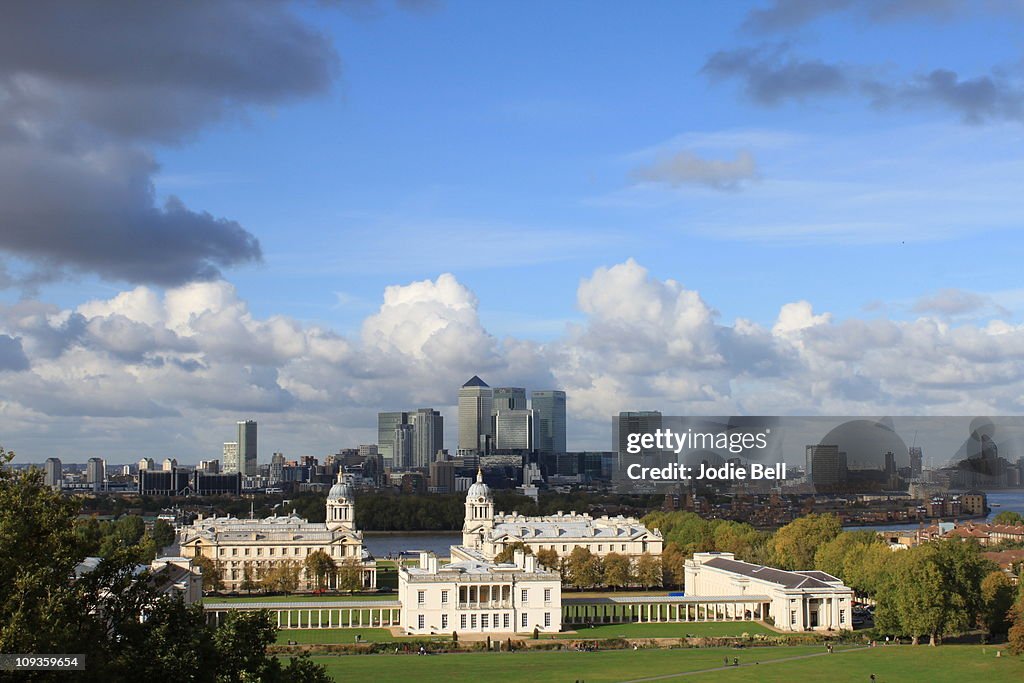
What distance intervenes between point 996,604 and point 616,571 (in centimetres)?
3788

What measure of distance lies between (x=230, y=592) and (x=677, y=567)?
35.9 m

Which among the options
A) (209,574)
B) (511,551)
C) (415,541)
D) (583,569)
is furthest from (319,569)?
(415,541)

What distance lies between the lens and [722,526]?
12456cm

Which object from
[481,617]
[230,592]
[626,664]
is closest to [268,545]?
[230,592]

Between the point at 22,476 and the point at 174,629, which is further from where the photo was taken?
the point at 174,629

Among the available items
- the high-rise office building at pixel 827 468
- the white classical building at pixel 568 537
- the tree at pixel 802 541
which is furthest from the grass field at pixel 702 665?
the high-rise office building at pixel 827 468

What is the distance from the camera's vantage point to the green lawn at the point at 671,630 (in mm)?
77875

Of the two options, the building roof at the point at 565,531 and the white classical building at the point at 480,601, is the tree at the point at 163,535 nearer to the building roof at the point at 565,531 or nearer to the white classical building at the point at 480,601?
the building roof at the point at 565,531

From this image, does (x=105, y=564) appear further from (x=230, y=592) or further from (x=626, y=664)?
(x=230, y=592)

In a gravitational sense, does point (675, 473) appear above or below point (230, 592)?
above

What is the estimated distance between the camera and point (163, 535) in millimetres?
139000

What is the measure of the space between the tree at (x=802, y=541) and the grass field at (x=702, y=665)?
33409 mm

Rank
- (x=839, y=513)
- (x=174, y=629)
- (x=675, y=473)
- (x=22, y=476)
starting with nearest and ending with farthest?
(x=22, y=476), (x=174, y=629), (x=675, y=473), (x=839, y=513)

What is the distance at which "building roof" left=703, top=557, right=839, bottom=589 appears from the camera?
3263 inches
